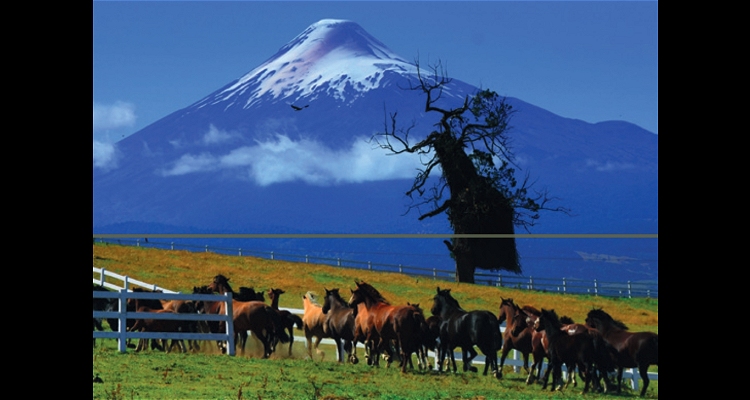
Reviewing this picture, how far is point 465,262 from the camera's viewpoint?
31.8m

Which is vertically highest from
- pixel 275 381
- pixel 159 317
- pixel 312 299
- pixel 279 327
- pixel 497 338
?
pixel 312 299

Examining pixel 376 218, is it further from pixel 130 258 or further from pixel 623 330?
pixel 623 330

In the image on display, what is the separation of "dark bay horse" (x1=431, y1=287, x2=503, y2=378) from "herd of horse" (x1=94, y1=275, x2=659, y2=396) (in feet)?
0.06

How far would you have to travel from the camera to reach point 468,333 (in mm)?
18078

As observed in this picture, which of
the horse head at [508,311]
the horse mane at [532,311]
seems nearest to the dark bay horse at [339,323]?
the horse head at [508,311]

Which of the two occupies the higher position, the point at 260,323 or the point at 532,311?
the point at 532,311

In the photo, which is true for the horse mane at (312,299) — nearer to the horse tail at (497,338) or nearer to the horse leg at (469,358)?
the horse leg at (469,358)

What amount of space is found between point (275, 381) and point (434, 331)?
162 inches

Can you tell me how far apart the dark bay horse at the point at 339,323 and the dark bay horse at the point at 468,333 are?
1.82 metres

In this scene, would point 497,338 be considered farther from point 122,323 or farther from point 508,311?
→ point 122,323

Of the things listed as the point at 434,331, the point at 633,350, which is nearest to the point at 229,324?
the point at 434,331
